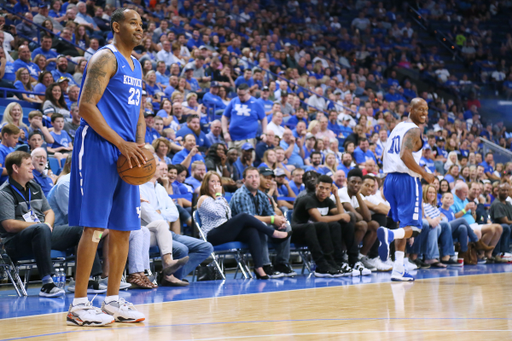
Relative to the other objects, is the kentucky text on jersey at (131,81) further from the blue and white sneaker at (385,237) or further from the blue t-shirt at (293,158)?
the blue t-shirt at (293,158)

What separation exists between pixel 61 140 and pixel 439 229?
19.3ft

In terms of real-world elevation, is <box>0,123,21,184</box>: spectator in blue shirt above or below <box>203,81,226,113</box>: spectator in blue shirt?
below

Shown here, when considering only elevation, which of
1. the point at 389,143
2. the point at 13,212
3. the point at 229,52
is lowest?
the point at 13,212

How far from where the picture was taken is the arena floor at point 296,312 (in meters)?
3.66

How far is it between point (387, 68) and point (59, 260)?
16.0 m

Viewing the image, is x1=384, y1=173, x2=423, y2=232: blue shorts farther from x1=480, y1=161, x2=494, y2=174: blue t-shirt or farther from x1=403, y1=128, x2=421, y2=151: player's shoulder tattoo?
x1=480, y1=161, x2=494, y2=174: blue t-shirt

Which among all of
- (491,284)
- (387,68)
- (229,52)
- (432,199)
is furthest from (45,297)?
(387,68)

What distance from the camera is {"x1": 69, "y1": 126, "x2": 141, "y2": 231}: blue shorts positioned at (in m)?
3.98

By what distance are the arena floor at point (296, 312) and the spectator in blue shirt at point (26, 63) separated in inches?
199

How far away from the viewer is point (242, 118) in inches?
449

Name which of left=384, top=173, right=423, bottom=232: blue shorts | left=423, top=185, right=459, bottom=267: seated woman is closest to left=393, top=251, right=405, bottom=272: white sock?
left=384, top=173, right=423, bottom=232: blue shorts

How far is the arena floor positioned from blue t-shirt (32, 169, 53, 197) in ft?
4.04

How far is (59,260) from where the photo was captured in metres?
6.59

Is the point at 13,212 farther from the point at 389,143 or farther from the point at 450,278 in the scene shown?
the point at 450,278
